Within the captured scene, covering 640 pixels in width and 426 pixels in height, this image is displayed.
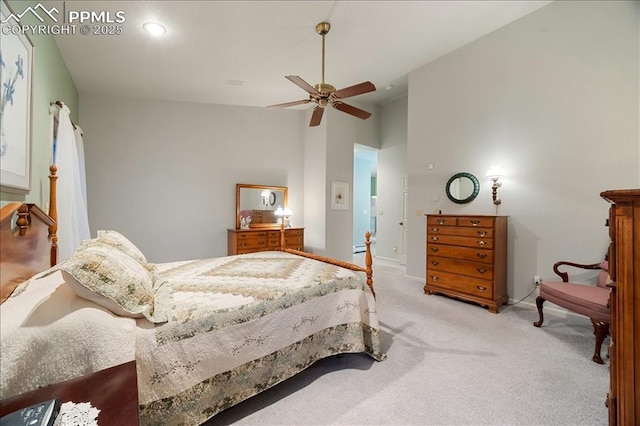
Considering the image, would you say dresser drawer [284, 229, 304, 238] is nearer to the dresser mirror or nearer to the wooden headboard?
the dresser mirror

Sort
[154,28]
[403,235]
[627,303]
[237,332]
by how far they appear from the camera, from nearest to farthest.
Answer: [627,303], [237,332], [154,28], [403,235]

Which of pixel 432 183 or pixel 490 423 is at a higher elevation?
pixel 432 183

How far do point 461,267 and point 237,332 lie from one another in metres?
2.95

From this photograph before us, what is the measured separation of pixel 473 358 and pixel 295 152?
177 inches

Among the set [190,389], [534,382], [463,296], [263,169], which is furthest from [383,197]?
[190,389]

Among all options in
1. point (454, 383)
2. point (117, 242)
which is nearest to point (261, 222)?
Result: point (117, 242)

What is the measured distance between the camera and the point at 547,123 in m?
3.05

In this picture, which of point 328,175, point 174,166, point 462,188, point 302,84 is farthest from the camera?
point 328,175

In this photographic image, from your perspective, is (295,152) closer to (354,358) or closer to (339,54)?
(339,54)

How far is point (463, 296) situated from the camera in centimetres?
334

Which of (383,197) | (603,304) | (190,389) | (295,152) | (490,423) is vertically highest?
(295,152)

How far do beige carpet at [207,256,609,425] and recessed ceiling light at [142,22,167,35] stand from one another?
363 centimetres

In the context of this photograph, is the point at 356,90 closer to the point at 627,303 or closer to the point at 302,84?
the point at 302,84

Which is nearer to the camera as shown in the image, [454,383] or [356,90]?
[454,383]
